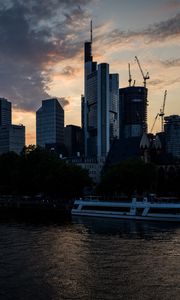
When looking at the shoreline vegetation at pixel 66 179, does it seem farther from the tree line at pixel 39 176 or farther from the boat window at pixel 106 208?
the boat window at pixel 106 208

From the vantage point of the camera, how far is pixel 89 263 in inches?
2280

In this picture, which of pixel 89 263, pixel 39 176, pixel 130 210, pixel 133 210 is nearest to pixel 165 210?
pixel 133 210

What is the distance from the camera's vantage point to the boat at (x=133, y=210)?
106188mm

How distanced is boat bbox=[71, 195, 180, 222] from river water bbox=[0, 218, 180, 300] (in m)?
13.8

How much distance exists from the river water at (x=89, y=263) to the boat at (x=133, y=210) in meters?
13.8

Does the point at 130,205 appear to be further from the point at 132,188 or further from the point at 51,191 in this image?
the point at 51,191

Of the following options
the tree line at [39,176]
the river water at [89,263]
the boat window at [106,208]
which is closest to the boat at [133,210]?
the boat window at [106,208]

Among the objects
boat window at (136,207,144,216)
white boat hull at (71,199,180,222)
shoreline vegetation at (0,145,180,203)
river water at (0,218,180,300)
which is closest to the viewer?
river water at (0,218,180,300)

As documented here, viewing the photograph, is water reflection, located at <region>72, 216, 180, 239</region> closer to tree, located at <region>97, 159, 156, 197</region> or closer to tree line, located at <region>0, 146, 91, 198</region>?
tree, located at <region>97, 159, 156, 197</region>

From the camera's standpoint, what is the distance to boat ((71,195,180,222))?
348 feet

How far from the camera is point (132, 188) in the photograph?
481 feet

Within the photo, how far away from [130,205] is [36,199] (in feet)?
207

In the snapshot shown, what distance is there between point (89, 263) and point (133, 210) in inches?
2178

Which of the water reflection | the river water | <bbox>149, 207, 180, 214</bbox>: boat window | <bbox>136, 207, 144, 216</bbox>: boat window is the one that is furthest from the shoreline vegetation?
the river water
